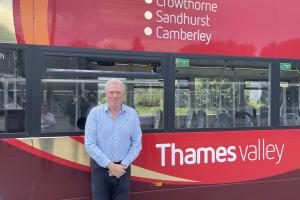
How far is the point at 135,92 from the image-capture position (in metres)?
4.77

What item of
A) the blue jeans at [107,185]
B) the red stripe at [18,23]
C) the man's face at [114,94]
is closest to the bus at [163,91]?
the red stripe at [18,23]

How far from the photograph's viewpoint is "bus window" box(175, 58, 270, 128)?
5.00 metres

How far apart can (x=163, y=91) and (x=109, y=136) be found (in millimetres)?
849

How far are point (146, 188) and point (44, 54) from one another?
1.65m

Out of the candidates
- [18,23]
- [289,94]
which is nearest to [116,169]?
[18,23]

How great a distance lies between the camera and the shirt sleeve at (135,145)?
4367 mm

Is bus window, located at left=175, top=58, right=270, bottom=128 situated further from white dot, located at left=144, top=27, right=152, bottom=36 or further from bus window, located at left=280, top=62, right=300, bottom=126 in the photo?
white dot, located at left=144, top=27, right=152, bottom=36

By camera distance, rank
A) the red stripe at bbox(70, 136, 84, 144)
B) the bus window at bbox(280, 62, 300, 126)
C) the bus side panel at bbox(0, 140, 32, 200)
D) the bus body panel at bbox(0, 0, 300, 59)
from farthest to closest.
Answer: the bus window at bbox(280, 62, 300, 126), the red stripe at bbox(70, 136, 84, 144), the bus body panel at bbox(0, 0, 300, 59), the bus side panel at bbox(0, 140, 32, 200)

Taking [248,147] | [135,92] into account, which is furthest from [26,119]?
[248,147]

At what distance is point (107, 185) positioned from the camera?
441 cm

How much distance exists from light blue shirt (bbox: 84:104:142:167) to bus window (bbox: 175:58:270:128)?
73cm

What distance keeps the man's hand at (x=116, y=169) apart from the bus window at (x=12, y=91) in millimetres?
842

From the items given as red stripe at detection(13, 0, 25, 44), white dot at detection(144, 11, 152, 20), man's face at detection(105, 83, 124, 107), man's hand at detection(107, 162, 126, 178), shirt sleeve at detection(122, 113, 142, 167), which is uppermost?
white dot at detection(144, 11, 152, 20)

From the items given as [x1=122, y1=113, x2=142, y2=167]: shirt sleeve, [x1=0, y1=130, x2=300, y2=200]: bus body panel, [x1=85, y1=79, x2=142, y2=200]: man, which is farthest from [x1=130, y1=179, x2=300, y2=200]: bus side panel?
[x1=122, y1=113, x2=142, y2=167]: shirt sleeve
